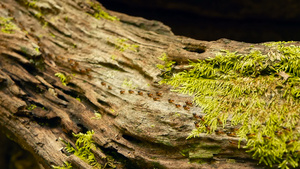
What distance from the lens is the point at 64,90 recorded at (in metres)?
5.11

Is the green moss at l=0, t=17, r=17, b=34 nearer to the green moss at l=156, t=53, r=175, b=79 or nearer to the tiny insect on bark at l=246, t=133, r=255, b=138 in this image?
the green moss at l=156, t=53, r=175, b=79

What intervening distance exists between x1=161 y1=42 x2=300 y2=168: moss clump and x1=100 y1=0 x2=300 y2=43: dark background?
4698 mm

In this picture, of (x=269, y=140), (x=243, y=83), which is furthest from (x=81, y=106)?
(x=269, y=140)

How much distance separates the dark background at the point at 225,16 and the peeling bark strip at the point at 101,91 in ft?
9.57

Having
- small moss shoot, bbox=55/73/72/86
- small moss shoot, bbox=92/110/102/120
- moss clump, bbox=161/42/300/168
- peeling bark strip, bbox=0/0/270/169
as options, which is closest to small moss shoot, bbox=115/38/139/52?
peeling bark strip, bbox=0/0/270/169

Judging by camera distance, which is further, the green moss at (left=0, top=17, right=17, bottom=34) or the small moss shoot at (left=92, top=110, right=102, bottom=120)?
the green moss at (left=0, top=17, right=17, bottom=34)

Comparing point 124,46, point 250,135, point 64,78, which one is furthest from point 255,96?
point 64,78

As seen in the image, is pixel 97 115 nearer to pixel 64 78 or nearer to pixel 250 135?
pixel 64 78

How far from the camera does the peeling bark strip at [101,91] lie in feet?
12.6

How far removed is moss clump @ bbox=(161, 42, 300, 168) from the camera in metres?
3.19

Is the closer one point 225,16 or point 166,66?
point 166,66

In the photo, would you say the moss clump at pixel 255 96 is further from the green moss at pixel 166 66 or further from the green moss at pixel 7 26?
the green moss at pixel 7 26

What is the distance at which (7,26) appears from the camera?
5.91m

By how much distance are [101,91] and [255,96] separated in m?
2.93
